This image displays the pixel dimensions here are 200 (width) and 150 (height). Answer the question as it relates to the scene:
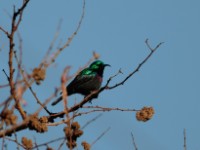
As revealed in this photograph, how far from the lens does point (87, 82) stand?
8523mm

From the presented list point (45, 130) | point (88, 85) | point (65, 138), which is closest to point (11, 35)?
point (45, 130)

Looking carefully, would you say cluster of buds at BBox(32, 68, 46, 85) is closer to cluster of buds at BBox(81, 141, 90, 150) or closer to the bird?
cluster of buds at BBox(81, 141, 90, 150)

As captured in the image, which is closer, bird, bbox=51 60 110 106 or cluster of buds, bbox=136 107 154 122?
cluster of buds, bbox=136 107 154 122

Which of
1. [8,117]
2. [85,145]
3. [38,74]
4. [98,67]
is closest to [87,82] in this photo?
[98,67]

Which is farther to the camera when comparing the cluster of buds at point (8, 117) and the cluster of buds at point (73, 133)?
the cluster of buds at point (73, 133)

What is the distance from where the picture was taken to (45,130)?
3879 mm

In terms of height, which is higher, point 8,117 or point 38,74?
point 38,74

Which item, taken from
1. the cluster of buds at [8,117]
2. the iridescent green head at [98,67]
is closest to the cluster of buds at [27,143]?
the cluster of buds at [8,117]

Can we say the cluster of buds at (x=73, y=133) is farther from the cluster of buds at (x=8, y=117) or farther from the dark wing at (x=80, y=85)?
the dark wing at (x=80, y=85)

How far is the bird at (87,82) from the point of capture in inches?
331

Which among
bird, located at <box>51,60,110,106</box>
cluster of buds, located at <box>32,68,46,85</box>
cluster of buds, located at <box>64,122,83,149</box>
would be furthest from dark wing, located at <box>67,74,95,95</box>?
cluster of buds, located at <box>32,68,46,85</box>

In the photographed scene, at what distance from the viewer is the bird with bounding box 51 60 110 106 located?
8.40 meters

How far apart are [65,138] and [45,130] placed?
560 mm

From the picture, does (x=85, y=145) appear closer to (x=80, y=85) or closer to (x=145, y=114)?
(x=145, y=114)
